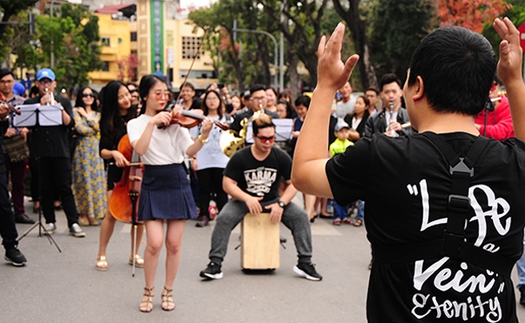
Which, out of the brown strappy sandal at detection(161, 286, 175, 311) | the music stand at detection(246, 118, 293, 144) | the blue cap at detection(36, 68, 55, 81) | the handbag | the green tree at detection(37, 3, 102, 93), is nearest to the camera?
the brown strappy sandal at detection(161, 286, 175, 311)

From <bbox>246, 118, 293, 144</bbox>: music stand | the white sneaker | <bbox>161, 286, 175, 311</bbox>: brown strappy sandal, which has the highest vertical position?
<bbox>246, 118, 293, 144</bbox>: music stand

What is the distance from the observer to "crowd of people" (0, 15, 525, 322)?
209 centimetres

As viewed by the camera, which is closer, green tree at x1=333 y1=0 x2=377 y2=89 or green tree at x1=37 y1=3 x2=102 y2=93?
green tree at x1=333 y1=0 x2=377 y2=89

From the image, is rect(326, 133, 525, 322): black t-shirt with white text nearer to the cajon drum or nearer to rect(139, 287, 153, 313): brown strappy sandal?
rect(139, 287, 153, 313): brown strappy sandal

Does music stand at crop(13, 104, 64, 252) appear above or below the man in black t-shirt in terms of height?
below

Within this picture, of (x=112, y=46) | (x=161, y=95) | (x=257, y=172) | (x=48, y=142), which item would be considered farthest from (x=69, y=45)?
(x=161, y=95)

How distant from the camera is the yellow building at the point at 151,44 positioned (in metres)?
89.9

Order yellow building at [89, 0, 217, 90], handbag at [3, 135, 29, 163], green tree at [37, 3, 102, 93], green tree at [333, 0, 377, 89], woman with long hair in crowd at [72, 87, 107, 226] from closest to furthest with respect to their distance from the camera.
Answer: handbag at [3, 135, 29, 163] < woman with long hair in crowd at [72, 87, 107, 226] < green tree at [333, 0, 377, 89] < green tree at [37, 3, 102, 93] < yellow building at [89, 0, 217, 90]

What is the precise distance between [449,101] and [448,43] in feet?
0.58

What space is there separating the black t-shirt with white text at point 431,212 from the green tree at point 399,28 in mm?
32988

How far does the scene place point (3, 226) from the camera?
7020mm

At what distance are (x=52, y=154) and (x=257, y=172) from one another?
3099mm

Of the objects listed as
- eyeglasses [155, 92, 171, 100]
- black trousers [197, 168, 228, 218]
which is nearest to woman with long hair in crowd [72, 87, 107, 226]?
black trousers [197, 168, 228, 218]

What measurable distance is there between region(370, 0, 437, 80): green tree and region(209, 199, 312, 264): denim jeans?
1117 inches
